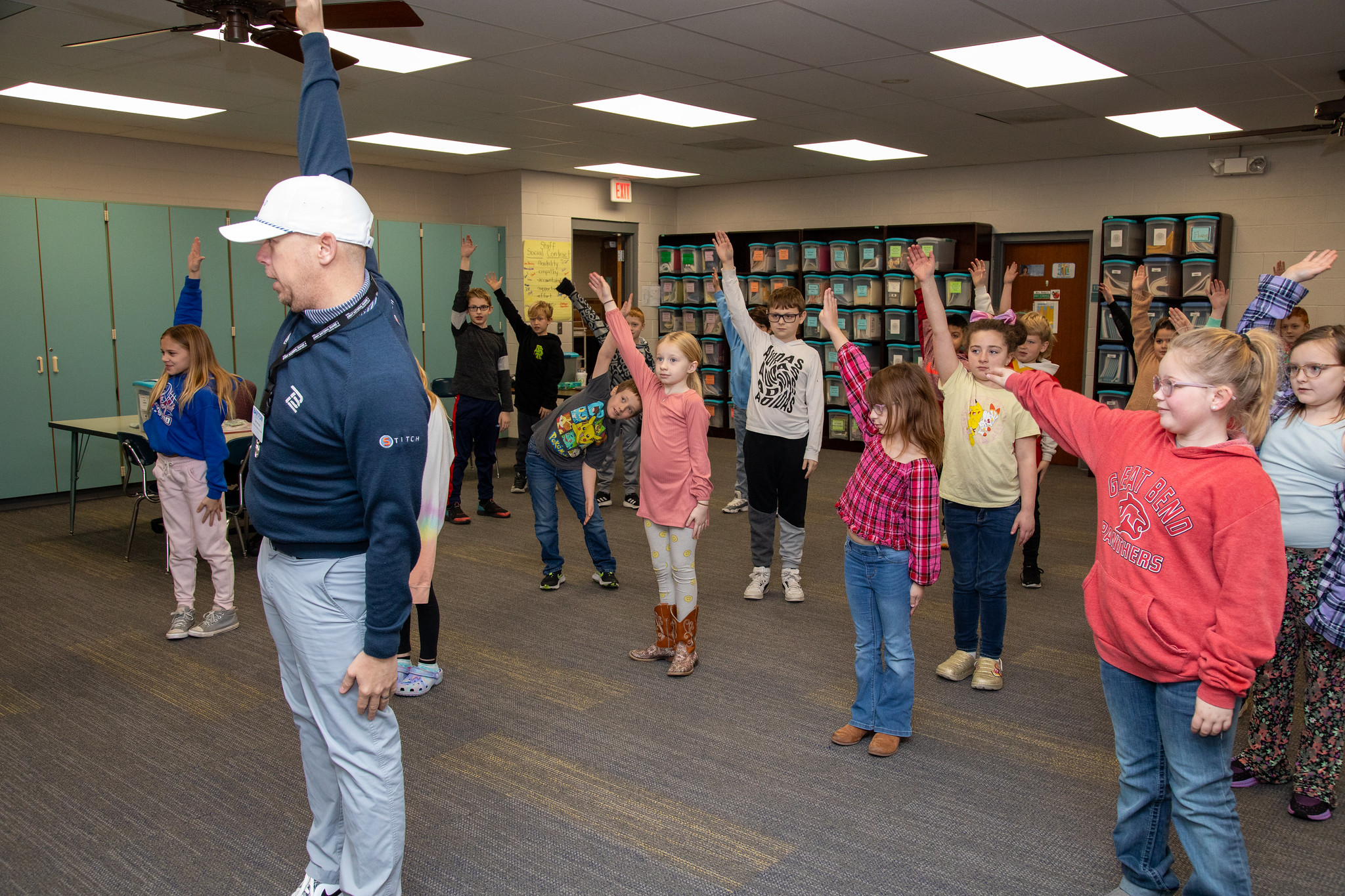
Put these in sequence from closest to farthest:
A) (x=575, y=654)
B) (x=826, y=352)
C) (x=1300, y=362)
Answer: (x=1300, y=362) → (x=575, y=654) → (x=826, y=352)

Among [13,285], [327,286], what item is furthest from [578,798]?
[13,285]

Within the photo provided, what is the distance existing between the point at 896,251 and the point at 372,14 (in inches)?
272

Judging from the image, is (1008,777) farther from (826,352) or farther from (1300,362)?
(826,352)

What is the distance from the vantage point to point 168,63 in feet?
16.5

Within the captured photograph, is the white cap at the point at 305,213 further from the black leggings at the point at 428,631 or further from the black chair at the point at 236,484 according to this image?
the black chair at the point at 236,484

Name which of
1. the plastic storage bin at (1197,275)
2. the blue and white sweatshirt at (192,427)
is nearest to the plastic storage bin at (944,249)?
the plastic storage bin at (1197,275)

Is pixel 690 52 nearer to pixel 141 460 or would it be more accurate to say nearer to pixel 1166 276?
pixel 141 460

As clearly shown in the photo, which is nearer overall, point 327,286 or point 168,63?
point 327,286

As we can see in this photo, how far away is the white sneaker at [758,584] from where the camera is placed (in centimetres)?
469

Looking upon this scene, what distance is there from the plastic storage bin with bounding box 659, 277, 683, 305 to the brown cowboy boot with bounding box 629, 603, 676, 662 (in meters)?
7.27

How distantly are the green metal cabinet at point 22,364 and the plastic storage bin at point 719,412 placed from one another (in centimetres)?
617

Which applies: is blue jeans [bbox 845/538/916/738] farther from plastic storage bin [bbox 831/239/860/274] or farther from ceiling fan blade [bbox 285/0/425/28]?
plastic storage bin [bbox 831/239/860/274]

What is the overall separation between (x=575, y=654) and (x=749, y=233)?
23.3ft

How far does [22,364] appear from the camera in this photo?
264 inches
